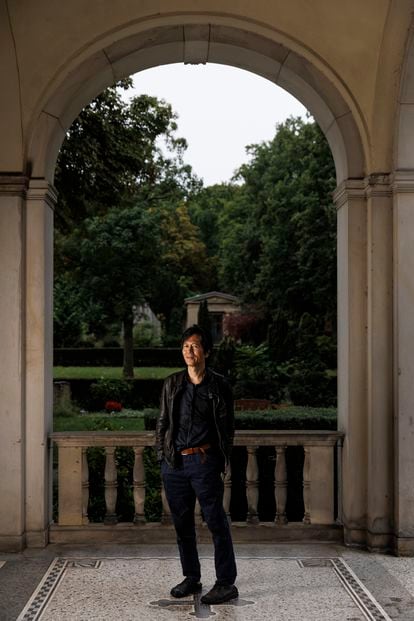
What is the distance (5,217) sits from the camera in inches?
256

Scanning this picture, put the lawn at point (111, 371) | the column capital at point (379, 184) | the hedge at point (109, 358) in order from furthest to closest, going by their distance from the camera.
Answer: the hedge at point (109, 358)
the lawn at point (111, 371)
the column capital at point (379, 184)

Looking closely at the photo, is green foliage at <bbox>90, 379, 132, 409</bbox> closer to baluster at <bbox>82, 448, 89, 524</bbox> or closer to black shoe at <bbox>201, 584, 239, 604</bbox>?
baluster at <bbox>82, 448, 89, 524</bbox>

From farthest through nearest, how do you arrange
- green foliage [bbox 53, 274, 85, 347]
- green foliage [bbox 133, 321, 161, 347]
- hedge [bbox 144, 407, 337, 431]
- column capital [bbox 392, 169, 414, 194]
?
green foliage [bbox 133, 321, 161, 347] < green foliage [bbox 53, 274, 85, 347] < hedge [bbox 144, 407, 337, 431] < column capital [bbox 392, 169, 414, 194]

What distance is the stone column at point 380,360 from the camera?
6547mm

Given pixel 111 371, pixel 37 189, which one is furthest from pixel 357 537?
pixel 111 371

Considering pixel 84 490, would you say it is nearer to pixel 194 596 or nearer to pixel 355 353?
pixel 194 596

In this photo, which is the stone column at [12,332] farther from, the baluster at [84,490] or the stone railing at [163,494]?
the baluster at [84,490]

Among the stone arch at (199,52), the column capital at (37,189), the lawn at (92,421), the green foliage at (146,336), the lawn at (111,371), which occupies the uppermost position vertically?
the stone arch at (199,52)

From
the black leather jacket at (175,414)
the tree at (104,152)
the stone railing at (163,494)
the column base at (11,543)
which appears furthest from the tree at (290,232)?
the black leather jacket at (175,414)

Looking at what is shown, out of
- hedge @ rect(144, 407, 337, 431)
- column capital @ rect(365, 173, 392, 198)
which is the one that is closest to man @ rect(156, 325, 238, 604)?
column capital @ rect(365, 173, 392, 198)

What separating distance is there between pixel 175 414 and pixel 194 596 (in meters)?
1.33

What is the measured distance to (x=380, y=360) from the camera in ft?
21.6

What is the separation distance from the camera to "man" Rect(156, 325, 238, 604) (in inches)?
198

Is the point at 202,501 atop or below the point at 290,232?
below
